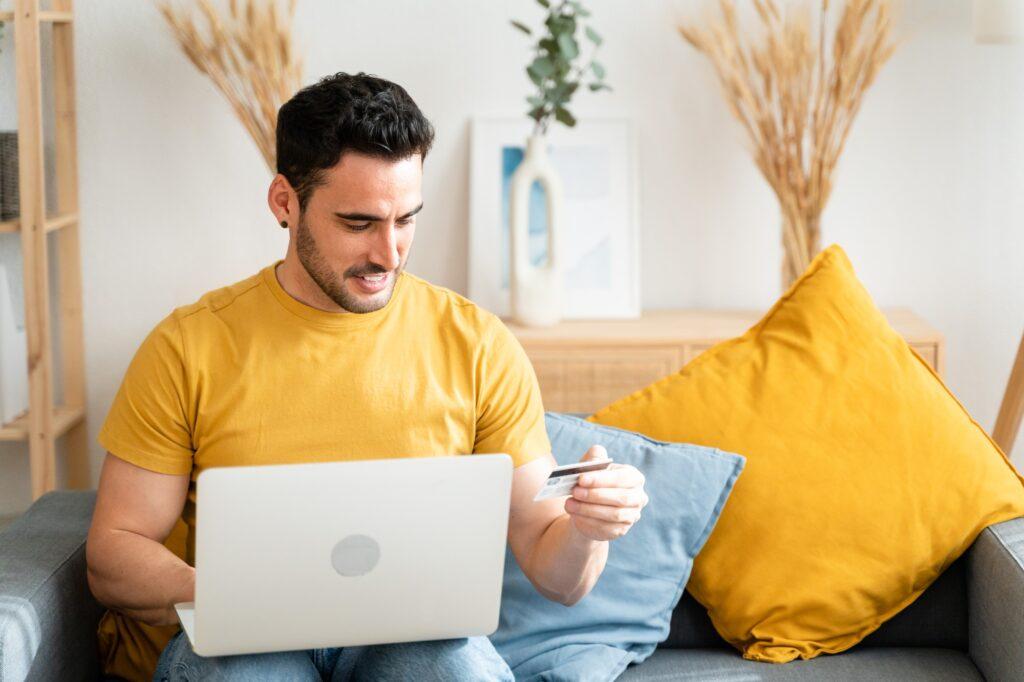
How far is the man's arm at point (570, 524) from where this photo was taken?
5.36 ft

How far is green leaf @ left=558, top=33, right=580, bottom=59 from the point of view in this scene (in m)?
2.95

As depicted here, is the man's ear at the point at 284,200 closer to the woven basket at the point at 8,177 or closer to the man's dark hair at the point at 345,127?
the man's dark hair at the point at 345,127

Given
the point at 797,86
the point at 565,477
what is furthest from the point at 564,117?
the point at 565,477

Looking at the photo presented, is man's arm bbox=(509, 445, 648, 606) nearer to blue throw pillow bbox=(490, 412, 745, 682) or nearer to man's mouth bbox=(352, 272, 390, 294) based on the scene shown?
blue throw pillow bbox=(490, 412, 745, 682)

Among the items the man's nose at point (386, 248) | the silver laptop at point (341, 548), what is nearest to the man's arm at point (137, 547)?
the silver laptop at point (341, 548)

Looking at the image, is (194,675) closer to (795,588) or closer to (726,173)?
(795,588)

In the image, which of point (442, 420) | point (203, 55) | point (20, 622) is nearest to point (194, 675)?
point (20, 622)

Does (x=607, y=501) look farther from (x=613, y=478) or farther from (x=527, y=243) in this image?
(x=527, y=243)

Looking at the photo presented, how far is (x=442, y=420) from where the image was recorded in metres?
1.87

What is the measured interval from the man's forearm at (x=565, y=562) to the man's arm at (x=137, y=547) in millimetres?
478

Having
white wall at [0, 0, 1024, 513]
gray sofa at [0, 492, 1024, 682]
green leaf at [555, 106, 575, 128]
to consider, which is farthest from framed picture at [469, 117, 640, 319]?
gray sofa at [0, 492, 1024, 682]

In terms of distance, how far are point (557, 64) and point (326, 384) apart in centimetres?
138

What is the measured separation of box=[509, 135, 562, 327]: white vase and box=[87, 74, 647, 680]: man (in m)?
1.14

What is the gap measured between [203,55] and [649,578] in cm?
176
